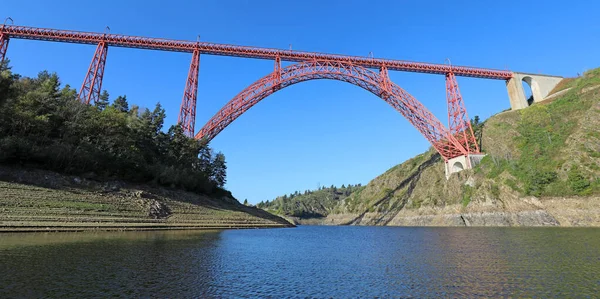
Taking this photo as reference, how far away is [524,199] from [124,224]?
1727 inches

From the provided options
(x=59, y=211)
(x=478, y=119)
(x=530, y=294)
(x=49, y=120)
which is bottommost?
(x=530, y=294)

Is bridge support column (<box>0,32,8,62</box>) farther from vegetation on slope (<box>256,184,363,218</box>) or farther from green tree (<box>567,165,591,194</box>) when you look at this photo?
vegetation on slope (<box>256,184,363,218</box>)

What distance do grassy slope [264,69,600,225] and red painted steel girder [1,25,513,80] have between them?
936 centimetres

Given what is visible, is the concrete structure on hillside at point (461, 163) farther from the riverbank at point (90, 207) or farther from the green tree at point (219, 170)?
the green tree at point (219, 170)

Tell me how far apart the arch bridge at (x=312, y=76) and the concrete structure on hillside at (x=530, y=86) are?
17 cm

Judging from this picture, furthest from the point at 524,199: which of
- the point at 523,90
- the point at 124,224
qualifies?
the point at 124,224

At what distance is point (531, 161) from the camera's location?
41469mm

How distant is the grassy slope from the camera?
A: 35594 millimetres

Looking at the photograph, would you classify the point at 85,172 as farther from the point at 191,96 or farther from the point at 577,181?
the point at 577,181

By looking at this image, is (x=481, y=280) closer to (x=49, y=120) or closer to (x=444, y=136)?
(x=49, y=120)

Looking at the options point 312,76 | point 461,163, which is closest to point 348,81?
point 312,76

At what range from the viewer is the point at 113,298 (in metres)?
6.32

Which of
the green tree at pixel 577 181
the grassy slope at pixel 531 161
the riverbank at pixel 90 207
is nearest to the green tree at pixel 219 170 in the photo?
the riverbank at pixel 90 207

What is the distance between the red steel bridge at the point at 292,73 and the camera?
36.6m
